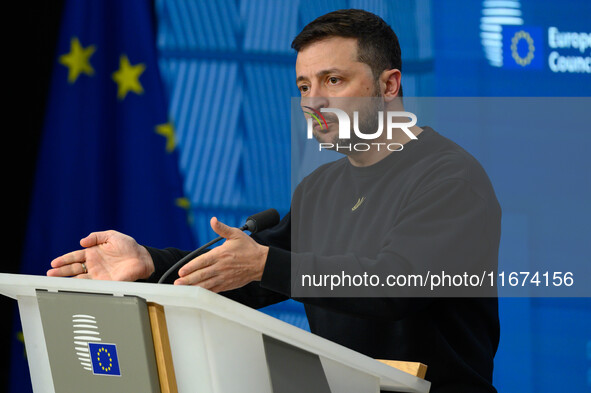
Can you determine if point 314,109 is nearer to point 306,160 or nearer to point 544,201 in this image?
point 306,160

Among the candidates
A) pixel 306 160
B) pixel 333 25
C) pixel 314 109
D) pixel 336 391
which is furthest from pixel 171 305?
pixel 306 160

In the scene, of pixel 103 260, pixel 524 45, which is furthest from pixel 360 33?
pixel 524 45

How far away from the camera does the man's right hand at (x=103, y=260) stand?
1612 millimetres

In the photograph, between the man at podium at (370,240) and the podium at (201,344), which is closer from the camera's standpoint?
the podium at (201,344)

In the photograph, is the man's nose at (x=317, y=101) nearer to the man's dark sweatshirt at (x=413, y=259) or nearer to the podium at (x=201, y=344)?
the man's dark sweatshirt at (x=413, y=259)

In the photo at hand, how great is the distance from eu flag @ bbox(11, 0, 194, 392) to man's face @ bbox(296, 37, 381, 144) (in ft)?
4.14

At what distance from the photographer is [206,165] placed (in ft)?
10.7

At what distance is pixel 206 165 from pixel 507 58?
53.0 inches

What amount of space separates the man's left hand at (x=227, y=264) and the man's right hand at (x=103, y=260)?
0.34 m

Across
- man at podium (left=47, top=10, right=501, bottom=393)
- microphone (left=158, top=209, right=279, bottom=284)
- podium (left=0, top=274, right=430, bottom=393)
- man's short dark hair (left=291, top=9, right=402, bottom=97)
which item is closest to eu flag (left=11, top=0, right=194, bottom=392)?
man at podium (left=47, top=10, right=501, bottom=393)

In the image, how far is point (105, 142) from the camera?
320cm

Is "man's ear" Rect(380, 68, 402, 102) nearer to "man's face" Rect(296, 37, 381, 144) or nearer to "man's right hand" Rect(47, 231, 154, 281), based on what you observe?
"man's face" Rect(296, 37, 381, 144)

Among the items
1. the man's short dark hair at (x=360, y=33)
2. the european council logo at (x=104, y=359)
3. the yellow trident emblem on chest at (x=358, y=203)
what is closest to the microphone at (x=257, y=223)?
the european council logo at (x=104, y=359)

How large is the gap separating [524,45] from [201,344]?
2.22 metres
